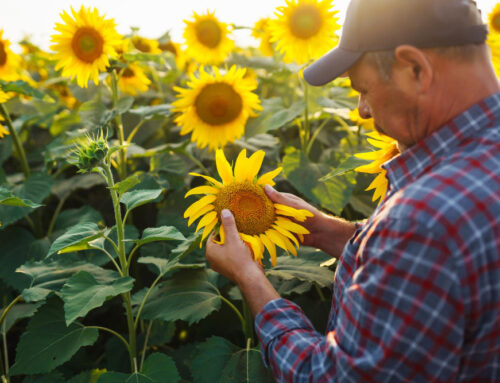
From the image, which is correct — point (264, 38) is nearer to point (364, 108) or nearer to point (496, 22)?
point (496, 22)

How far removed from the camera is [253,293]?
1.39 m

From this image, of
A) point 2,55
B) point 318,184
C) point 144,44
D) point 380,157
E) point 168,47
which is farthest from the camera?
point 168,47

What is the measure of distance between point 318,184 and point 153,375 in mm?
1078

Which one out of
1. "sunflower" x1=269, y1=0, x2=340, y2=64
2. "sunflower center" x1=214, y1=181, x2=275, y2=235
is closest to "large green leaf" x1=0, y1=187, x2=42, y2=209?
"sunflower center" x1=214, y1=181, x2=275, y2=235

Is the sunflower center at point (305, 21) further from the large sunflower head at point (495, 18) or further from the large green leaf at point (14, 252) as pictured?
the large green leaf at point (14, 252)

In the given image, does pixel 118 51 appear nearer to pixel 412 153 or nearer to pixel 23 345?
pixel 23 345

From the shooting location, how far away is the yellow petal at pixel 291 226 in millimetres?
1624

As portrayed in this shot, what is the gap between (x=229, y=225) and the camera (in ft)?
4.93

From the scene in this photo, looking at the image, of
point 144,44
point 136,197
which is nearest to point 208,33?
point 144,44

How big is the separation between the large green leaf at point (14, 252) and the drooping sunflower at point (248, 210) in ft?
3.75

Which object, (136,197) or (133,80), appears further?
(133,80)

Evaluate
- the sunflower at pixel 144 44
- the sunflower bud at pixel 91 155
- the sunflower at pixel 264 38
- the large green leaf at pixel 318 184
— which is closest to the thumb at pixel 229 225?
the sunflower bud at pixel 91 155

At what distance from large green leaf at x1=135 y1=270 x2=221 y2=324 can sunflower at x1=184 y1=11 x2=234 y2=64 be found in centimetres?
184

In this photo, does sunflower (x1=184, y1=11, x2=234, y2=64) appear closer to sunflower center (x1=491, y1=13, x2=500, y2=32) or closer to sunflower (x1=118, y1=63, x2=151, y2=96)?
sunflower (x1=118, y1=63, x2=151, y2=96)
